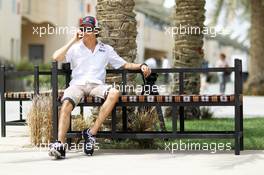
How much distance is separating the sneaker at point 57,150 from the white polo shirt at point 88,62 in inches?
37.5

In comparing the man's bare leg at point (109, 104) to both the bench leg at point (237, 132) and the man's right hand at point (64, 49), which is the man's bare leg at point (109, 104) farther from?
the bench leg at point (237, 132)

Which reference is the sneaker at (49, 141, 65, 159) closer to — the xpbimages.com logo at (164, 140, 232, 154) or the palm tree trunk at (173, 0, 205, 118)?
the xpbimages.com logo at (164, 140, 232, 154)

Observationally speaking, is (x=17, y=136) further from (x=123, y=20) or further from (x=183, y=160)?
(x=183, y=160)

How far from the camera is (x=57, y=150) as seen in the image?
8.18 m

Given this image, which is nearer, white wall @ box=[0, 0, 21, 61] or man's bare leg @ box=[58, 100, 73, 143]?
man's bare leg @ box=[58, 100, 73, 143]

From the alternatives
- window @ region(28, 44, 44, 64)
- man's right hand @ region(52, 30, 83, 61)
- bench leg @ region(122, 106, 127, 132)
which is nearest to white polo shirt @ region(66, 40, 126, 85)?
man's right hand @ region(52, 30, 83, 61)

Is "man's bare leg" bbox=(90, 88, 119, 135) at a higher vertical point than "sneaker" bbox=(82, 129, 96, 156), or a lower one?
higher

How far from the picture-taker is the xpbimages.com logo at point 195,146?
920 cm

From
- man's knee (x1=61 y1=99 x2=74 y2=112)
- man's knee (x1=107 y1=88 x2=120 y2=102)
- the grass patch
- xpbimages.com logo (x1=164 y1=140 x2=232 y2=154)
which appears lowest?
xpbimages.com logo (x1=164 y1=140 x2=232 y2=154)

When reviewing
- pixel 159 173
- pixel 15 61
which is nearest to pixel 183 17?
pixel 159 173

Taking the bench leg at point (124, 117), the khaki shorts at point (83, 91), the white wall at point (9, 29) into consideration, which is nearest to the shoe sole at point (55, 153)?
the khaki shorts at point (83, 91)

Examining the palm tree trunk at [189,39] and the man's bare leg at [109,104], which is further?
the palm tree trunk at [189,39]

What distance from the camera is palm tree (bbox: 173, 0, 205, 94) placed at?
48.1ft

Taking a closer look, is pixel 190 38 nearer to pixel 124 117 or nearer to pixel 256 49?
pixel 124 117
